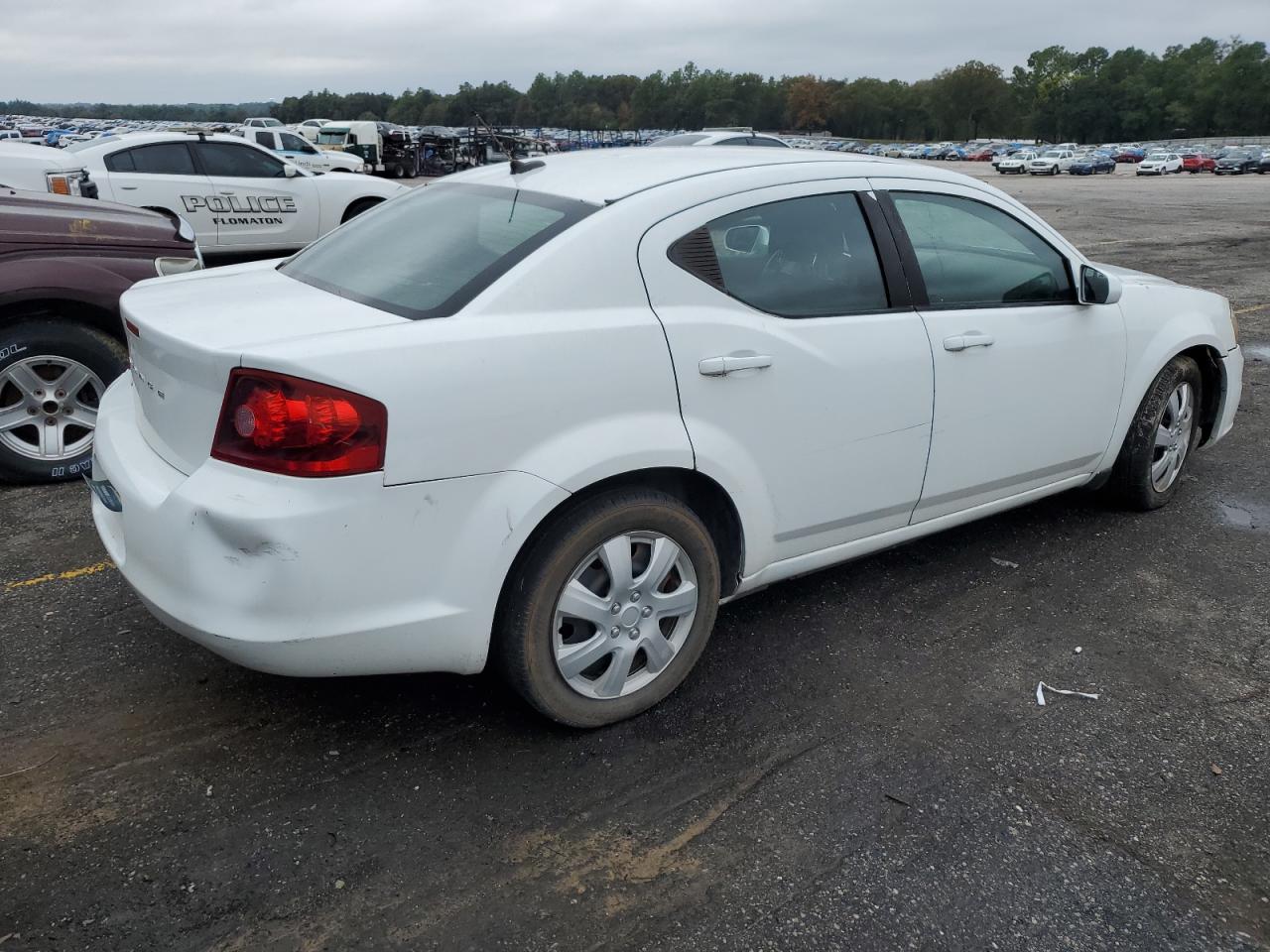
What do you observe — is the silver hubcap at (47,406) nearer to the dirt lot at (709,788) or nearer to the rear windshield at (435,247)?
the dirt lot at (709,788)

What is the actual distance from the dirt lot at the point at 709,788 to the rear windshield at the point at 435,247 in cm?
126

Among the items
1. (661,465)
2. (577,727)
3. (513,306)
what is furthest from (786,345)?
(577,727)

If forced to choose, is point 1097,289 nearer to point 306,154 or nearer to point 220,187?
point 220,187

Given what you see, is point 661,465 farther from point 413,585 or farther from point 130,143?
point 130,143

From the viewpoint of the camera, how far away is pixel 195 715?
3104mm

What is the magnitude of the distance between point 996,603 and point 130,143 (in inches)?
436

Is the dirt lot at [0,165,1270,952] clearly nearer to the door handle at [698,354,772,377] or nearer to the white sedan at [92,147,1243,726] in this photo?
the white sedan at [92,147,1243,726]

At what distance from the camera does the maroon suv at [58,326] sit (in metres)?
4.80

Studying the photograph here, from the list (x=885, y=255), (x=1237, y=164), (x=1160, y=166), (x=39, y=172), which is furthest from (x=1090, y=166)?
(x=885, y=255)

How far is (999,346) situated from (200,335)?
2656 millimetres

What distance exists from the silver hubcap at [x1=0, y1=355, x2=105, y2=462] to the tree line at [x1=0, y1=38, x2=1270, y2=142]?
343ft

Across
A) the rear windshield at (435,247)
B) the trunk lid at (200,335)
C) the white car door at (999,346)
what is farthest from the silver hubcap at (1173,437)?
the trunk lid at (200,335)

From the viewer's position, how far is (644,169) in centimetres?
332

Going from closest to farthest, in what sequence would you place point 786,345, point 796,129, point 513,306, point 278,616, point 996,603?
point 278,616, point 513,306, point 786,345, point 996,603, point 796,129
